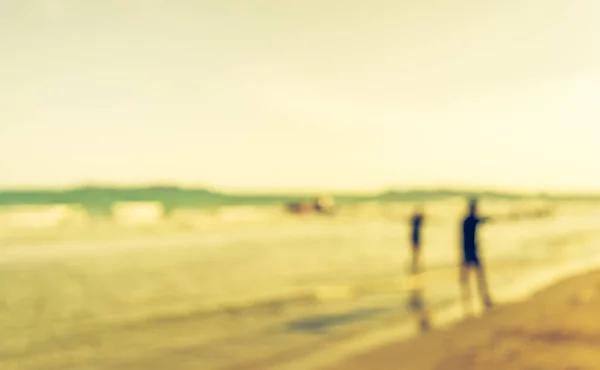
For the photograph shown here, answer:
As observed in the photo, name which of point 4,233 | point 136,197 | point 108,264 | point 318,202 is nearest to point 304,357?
point 108,264

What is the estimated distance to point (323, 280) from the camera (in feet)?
54.6

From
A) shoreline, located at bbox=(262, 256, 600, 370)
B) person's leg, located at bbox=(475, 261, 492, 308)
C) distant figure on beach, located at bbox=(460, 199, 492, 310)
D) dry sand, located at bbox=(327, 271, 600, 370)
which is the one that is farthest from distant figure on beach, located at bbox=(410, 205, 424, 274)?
dry sand, located at bbox=(327, 271, 600, 370)

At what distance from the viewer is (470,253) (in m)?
11.8

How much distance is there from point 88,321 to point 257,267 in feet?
28.0

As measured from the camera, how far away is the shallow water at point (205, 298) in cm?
895

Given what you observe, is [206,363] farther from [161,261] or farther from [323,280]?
[161,261]

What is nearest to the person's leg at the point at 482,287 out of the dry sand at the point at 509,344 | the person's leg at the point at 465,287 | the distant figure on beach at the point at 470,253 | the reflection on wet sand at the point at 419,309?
the distant figure on beach at the point at 470,253

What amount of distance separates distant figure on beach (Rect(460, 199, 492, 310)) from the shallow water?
1.28 ft

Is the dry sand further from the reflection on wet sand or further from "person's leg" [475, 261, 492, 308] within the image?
"person's leg" [475, 261, 492, 308]

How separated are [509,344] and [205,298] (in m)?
7.30

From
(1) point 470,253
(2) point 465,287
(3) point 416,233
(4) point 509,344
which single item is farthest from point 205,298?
(4) point 509,344

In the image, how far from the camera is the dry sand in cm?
746

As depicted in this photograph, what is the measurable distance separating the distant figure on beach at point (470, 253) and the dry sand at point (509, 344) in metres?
0.65

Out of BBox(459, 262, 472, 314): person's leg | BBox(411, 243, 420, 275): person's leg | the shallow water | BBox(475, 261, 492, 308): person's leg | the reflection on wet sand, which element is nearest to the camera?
the shallow water
